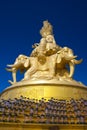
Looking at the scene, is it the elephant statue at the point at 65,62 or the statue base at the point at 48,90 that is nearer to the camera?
the statue base at the point at 48,90

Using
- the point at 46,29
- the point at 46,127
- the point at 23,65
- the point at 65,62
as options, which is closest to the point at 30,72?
the point at 23,65

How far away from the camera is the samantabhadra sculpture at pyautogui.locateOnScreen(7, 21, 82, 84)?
664 inches

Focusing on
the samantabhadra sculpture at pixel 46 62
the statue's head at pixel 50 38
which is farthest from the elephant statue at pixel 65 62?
the statue's head at pixel 50 38

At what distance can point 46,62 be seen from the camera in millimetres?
17266

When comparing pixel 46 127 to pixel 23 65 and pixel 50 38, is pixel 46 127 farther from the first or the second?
pixel 50 38

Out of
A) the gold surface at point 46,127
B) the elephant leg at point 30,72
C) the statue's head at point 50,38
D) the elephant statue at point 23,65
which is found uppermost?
the statue's head at point 50,38

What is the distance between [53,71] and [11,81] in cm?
261

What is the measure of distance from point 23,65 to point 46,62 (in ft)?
4.49

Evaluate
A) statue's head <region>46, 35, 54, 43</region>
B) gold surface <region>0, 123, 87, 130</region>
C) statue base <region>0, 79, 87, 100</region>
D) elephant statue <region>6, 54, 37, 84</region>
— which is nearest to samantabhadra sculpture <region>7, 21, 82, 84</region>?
elephant statue <region>6, 54, 37, 84</region>

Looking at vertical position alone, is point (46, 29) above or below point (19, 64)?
above

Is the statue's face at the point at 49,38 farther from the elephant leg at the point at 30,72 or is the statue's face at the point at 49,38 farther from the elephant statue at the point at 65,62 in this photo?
the elephant leg at the point at 30,72

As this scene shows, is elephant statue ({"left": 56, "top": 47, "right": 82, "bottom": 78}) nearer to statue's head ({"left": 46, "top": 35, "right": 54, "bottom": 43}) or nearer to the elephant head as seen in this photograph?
statue's head ({"left": 46, "top": 35, "right": 54, "bottom": 43})

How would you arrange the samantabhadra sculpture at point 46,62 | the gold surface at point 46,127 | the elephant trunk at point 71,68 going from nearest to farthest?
the gold surface at point 46,127, the samantabhadra sculpture at point 46,62, the elephant trunk at point 71,68

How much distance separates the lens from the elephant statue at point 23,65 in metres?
17.2
